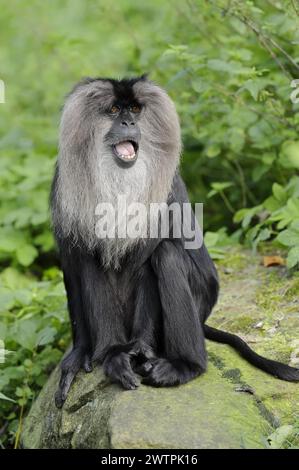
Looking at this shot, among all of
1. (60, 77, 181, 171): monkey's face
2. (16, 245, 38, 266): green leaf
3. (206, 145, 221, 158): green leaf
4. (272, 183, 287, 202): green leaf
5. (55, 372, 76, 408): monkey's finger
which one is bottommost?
(55, 372, 76, 408): monkey's finger

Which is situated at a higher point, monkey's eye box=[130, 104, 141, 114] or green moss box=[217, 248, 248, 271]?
monkey's eye box=[130, 104, 141, 114]

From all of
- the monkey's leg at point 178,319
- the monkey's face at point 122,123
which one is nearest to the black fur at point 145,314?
the monkey's leg at point 178,319

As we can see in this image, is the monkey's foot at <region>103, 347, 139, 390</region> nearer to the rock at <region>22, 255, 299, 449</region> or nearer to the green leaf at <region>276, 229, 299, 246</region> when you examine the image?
the rock at <region>22, 255, 299, 449</region>

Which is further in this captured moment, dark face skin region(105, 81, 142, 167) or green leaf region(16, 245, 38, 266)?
green leaf region(16, 245, 38, 266)

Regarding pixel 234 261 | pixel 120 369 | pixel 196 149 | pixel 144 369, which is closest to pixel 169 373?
pixel 144 369

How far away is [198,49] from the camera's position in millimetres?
6906

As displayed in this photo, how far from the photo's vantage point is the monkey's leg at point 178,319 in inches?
164

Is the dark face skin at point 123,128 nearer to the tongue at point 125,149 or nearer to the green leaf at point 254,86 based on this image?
the tongue at point 125,149

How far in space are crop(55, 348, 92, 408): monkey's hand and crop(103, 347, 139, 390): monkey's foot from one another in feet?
0.72

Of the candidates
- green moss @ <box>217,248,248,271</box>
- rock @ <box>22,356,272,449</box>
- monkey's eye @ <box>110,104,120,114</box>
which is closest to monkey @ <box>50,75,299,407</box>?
monkey's eye @ <box>110,104,120,114</box>

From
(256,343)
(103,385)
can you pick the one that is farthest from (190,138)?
(103,385)

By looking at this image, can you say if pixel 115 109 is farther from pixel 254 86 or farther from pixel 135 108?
pixel 254 86

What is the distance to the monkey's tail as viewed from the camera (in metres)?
4.27

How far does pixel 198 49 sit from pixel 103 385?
3644 mm
